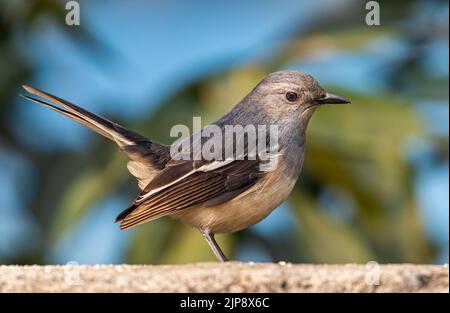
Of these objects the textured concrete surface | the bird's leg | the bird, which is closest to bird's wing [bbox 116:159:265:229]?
the bird

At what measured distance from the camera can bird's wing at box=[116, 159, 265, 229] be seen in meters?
4.15

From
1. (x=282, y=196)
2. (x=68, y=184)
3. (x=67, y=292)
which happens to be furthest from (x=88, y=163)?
(x=67, y=292)

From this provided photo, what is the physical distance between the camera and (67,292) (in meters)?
2.96

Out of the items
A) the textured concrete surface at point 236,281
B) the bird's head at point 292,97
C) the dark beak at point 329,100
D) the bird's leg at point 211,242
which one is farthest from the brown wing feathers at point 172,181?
the textured concrete surface at point 236,281

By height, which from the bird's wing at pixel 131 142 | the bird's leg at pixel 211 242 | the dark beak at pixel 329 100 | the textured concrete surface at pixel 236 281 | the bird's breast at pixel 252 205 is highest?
the dark beak at pixel 329 100

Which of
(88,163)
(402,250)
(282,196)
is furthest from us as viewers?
(88,163)

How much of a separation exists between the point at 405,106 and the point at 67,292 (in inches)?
134

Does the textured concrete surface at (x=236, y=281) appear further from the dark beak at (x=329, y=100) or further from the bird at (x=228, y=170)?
the dark beak at (x=329, y=100)

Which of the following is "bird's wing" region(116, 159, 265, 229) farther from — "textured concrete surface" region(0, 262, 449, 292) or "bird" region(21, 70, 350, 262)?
"textured concrete surface" region(0, 262, 449, 292)

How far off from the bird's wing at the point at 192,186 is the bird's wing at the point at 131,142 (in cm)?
26

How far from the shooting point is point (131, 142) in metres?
4.71

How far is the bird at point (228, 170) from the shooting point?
13.9ft
